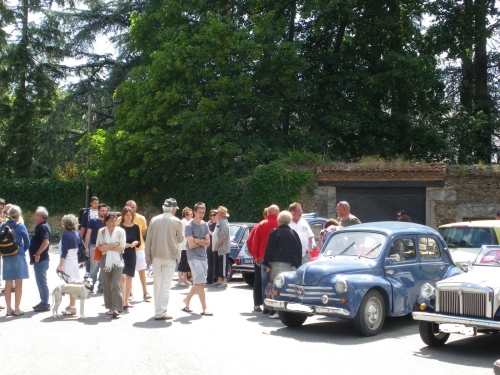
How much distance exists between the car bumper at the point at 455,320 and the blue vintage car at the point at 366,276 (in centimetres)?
113

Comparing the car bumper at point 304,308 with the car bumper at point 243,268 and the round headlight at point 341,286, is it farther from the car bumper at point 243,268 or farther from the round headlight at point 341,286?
the car bumper at point 243,268

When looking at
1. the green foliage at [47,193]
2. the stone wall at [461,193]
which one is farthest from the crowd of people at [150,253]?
the green foliage at [47,193]

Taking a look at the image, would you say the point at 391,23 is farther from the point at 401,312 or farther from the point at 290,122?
the point at 401,312

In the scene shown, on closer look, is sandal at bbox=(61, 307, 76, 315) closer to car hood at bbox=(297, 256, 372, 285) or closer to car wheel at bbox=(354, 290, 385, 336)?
car hood at bbox=(297, 256, 372, 285)

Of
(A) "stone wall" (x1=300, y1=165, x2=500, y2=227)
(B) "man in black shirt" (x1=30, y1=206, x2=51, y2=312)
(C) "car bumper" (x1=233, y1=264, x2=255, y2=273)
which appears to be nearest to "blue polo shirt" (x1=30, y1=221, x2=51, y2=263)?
(B) "man in black shirt" (x1=30, y1=206, x2=51, y2=312)

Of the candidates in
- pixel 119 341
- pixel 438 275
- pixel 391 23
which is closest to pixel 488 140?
pixel 391 23

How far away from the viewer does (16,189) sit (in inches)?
1390

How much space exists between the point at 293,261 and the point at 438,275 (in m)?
2.44

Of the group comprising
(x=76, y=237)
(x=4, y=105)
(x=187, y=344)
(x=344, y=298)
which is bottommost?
(x=187, y=344)

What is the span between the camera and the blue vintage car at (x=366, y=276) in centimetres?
932

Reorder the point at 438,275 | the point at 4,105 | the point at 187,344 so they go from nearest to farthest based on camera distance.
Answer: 1. the point at 187,344
2. the point at 438,275
3. the point at 4,105

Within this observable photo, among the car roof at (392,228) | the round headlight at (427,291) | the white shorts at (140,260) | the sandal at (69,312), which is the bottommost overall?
the sandal at (69,312)

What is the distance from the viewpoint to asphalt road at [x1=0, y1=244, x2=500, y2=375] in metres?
7.42

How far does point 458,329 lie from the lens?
805 cm
